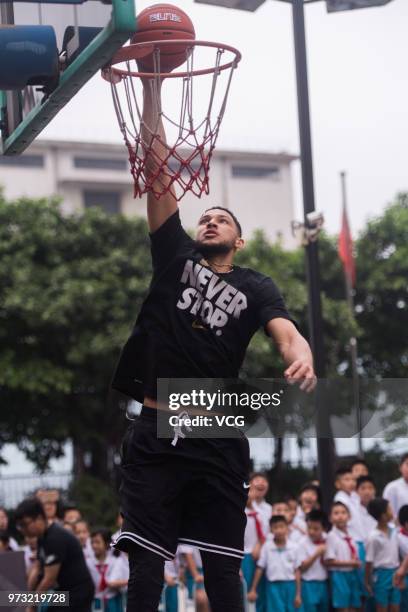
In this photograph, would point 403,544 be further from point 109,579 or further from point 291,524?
point 109,579

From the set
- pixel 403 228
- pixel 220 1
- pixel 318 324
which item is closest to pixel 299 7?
pixel 220 1

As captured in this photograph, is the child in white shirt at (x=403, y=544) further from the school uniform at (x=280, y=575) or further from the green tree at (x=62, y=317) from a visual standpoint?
the green tree at (x=62, y=317)

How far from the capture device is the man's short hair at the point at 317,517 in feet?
39.2

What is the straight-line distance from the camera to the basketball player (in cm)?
534

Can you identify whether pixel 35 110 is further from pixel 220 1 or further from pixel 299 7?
pixel 299 7

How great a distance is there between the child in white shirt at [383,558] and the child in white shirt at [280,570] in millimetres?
828

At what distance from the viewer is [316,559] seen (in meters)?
11.9

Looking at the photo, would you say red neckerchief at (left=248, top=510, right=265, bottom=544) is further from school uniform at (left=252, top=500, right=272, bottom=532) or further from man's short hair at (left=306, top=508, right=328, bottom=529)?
man's short hair at (left=306, top=508, right=328, bottom=529)

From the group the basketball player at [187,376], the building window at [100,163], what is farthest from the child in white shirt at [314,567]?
the building window at [100,163]

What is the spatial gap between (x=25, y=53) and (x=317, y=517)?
7.42m

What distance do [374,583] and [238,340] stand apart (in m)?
6.83

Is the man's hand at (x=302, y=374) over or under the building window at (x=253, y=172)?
under

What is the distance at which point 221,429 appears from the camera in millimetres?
5496

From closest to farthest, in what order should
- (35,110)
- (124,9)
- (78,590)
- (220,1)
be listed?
(124,9) → (35,110) → (78,590) → (220,1)
